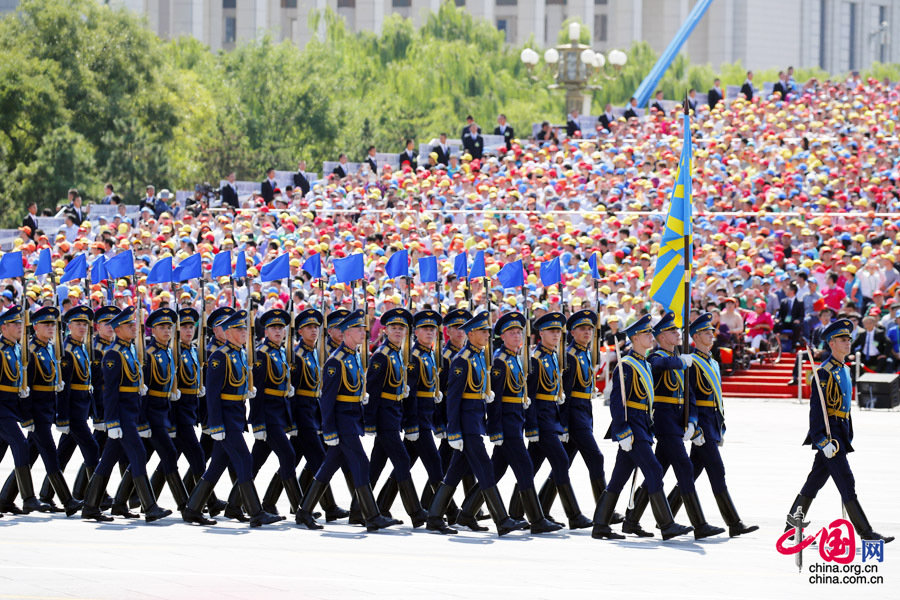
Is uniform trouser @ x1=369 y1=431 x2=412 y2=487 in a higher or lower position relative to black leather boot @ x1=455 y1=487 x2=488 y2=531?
higher

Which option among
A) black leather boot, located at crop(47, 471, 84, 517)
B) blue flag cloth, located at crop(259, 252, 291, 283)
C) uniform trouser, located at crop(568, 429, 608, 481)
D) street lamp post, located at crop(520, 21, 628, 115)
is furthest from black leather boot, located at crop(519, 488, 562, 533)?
street lamp post, located at crop(520, 21, 628, 115)

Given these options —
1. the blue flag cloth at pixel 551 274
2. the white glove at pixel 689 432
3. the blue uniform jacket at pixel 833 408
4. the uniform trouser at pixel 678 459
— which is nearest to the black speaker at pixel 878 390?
the blue flag cloth at pixel 551 274

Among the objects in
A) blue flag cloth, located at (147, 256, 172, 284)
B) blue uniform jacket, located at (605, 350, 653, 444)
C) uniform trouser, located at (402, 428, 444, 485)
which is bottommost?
uniform trouser, located at (402, 428, 444, 485)

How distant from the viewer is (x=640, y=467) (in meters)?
12.6

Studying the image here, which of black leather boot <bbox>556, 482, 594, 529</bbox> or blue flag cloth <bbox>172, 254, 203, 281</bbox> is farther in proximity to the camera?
blue flag cloth <bbox>172, 254, 203, 281</bbox>

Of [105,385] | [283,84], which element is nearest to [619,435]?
[105,385]

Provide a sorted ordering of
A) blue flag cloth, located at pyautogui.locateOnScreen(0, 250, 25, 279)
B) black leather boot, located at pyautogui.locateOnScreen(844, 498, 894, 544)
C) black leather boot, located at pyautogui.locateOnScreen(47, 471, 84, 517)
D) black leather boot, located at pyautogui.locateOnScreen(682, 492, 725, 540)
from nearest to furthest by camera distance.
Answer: black leather boot, located at pyautogui.locateOnScreen(844, 498, 894, 544) → black leather boot, located at pyautogui.locateOnScreen(682, 492, 725, 540) → black leather boot, located at pyautogui.locateOnScreen(47, 471, 84, 517) → blue flag cloth, located at pyautogui.locateOnScreen(0, 250, 25, 279)

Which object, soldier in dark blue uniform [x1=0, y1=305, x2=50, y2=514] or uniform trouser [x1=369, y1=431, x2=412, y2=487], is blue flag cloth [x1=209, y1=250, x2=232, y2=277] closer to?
soldier in dark blue uniform [x1=0, y1=305, x2=50, y2=514]

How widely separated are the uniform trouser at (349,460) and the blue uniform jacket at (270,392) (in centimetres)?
61

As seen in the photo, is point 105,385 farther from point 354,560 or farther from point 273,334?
point 354,560

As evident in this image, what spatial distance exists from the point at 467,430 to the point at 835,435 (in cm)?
278

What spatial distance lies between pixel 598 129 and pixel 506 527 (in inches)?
930

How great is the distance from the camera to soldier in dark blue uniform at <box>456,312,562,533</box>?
13.0 metres

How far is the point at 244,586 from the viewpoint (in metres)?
10.8
